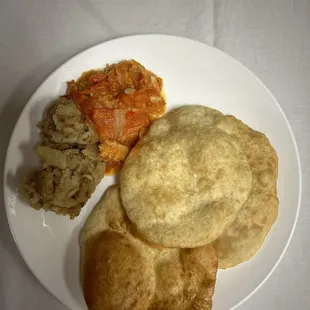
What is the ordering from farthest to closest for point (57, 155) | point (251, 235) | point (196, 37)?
point (196, 37) → point (251, 235) → point (57, 155)

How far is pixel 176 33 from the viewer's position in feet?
11.5

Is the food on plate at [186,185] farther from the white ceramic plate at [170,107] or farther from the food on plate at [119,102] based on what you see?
the white ceramic plate at [170,107]

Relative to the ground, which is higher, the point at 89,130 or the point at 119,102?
the point at 119,102

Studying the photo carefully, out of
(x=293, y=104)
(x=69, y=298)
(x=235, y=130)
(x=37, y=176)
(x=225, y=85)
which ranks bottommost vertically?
(x=69, y=298)

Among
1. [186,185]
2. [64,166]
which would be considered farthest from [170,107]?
[64,166]

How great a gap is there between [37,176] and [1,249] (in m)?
0.80

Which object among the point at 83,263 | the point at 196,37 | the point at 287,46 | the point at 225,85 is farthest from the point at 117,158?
the point at 287,46

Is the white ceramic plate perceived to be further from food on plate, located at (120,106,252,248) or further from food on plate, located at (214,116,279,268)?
food on plate, located at (120,106,252,248)

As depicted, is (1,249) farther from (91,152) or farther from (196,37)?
(196,37)

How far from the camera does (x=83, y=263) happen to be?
2791 millimetres

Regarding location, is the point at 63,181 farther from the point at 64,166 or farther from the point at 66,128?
the point at 66,128

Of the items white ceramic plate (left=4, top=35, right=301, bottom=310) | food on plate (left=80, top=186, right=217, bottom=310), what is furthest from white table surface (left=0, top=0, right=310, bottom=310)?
food on plate (left=80, top=186, right=217, bottom=310)

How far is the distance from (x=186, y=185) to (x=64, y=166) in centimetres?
78

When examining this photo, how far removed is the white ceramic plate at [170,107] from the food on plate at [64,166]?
0.47 ft
